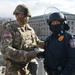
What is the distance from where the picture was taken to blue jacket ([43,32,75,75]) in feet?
12.0

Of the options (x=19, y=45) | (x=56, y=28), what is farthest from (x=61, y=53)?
(x=19, y=45)

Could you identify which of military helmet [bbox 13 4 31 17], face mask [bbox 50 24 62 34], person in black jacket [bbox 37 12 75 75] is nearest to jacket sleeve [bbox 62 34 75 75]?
person in black jacket [bbox 37 12 75 75]

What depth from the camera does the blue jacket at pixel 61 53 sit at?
3.64m

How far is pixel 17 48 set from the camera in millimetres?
4145

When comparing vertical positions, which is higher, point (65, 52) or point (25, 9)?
point (25, 9)

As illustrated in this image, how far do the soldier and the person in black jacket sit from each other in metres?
Answer: 0.23

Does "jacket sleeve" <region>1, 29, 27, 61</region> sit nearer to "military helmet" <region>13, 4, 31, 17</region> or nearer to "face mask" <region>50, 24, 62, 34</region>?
"military helmet" <region>13, 4, 31, 17</region>

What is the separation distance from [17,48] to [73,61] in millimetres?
945

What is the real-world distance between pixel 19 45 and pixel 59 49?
2.21ft

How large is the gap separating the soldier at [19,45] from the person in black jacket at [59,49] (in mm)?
231

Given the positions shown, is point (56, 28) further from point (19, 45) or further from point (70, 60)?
point (19, 45)

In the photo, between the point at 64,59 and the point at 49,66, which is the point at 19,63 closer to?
the point at 49,66

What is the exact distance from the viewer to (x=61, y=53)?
3.79 metres

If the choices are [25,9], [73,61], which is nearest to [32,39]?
[25,9]
